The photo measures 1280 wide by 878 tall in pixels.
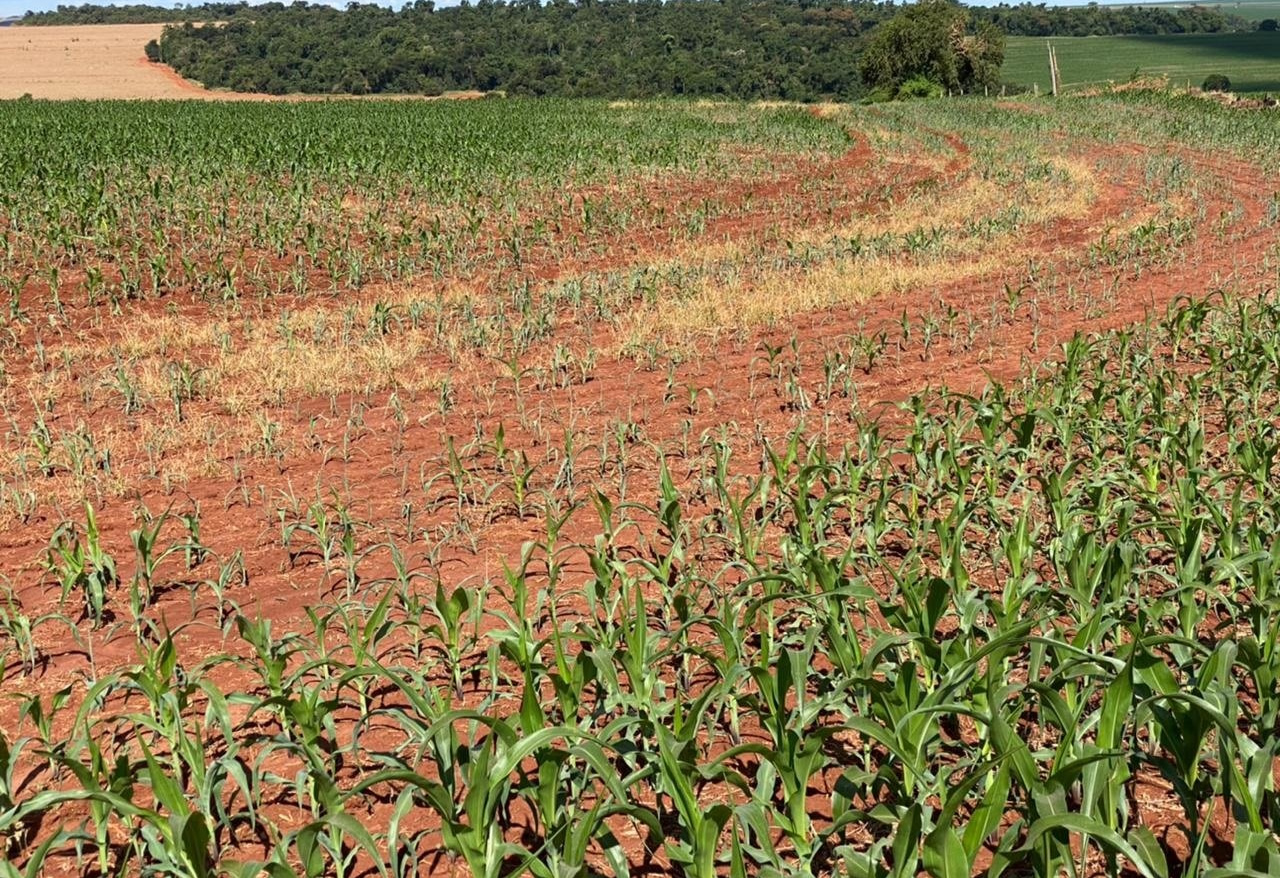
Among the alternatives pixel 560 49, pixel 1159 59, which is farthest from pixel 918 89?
pixel 560 49

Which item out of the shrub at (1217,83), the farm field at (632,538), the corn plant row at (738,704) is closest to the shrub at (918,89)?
the shrub at (1217,83)

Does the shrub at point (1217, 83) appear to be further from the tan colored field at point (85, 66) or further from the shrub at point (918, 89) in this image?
the tan colored field at point (85, 66)

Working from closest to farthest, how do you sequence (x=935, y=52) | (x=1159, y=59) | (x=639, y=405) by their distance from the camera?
(x=639, y=405), (x=935, y=52), (x=1159, y=59)

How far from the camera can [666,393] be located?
7938mm

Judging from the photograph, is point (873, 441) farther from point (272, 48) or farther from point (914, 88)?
point (272, 48)

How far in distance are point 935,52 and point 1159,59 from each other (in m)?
35.0

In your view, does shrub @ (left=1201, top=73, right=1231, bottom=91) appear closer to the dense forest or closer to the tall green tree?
the tall green tree

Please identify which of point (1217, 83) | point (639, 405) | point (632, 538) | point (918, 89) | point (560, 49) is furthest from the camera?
point (560, 49)

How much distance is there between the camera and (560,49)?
110 meters

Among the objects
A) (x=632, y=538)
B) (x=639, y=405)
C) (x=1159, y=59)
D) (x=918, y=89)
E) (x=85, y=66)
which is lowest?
(x=632, y=538)

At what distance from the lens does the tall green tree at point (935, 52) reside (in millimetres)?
63000

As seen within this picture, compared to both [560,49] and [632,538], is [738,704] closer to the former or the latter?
[632,538]

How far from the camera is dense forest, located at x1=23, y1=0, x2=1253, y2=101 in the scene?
83.4m

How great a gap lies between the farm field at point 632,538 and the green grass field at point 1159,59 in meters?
56.2
